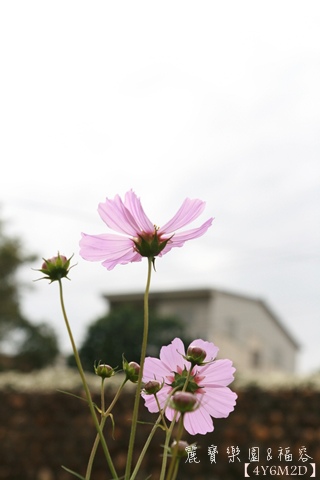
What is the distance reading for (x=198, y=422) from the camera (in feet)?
2.09

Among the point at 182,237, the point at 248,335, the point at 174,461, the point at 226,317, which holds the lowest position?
the point at 174,461

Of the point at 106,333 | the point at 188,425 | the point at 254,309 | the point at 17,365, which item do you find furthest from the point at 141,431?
the point at 254,309

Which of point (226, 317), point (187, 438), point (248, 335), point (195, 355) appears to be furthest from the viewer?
point (248, 335)

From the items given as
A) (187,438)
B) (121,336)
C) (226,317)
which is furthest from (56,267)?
(226,317)

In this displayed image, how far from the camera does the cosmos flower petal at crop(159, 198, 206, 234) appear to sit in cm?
60

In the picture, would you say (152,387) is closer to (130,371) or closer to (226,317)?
Answer: (130,371)

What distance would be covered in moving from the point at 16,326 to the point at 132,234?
19.4m

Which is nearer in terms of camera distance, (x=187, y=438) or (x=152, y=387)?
(x=152, y=387)

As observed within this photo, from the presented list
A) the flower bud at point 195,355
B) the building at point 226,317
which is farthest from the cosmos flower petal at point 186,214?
the building at point 226,317

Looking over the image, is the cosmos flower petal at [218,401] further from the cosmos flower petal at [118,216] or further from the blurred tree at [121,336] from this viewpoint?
the blurred tree at [121,336]

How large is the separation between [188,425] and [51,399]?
5.19 m

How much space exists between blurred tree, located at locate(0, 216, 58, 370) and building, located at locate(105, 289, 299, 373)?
2.15 m

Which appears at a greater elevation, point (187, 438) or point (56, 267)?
point (187, 438)

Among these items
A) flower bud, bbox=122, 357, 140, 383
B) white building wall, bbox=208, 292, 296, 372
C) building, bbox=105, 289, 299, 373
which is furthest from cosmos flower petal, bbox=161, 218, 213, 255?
building, bbox=105, 289, 299, 373
